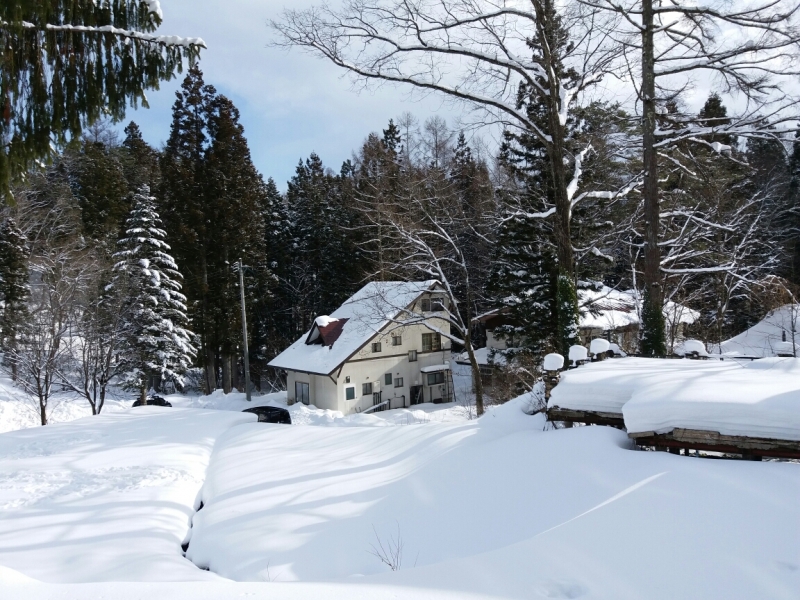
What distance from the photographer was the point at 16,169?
16.8 ft

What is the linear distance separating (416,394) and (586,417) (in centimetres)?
2139

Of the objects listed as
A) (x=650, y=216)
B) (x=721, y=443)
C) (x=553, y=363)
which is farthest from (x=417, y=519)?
(x=650, y=216)

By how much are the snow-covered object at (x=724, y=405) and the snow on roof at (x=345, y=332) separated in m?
16.5

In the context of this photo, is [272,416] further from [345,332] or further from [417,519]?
[345,332]

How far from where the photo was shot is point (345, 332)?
81.4 feet

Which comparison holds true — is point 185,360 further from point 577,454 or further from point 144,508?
point 577,454

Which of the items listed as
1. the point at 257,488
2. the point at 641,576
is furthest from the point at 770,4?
the point at 257,488

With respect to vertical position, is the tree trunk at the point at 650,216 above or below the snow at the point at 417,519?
above

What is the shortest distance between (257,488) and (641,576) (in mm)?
5236

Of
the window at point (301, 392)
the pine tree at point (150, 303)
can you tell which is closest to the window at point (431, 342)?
the window at point (301, 392)

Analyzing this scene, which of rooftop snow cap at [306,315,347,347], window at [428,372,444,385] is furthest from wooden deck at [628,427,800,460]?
window at [428,372,444,385]

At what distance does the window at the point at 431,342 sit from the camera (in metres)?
27.6

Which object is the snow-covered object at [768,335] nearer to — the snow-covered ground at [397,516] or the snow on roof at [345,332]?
the snow on roof at [345,332]

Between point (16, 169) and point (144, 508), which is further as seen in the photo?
point (144, 508)
